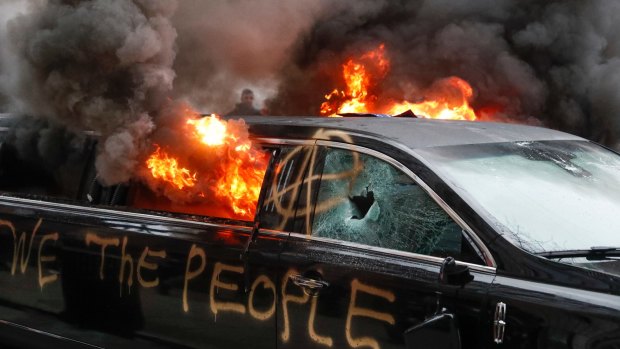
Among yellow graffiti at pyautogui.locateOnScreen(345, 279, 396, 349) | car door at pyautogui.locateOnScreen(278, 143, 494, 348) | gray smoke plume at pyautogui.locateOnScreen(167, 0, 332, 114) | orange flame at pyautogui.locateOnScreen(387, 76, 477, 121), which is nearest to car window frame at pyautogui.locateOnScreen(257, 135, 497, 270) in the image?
car door at pyautogui.locateOnScreen(278, 143, 494, 348)

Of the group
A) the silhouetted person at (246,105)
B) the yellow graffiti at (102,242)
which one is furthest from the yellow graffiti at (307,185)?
the silhouetted person at (246,105)

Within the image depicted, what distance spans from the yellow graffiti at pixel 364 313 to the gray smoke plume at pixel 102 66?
58.3 inches

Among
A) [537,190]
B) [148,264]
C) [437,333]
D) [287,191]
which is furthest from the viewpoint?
[148,264]

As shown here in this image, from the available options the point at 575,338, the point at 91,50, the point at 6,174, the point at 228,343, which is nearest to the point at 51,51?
the point at 91,50

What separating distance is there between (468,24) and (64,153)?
5.16 meters

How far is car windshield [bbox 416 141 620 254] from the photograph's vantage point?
8.65ft

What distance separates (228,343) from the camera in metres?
3.11

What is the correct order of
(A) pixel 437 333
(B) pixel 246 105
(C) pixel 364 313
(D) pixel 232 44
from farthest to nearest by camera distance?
A: (B) pixel 246 105, (D) pixel 232 44, (C) pixel 364 313, (A) pixel 437 333

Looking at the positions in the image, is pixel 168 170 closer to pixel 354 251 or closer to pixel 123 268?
pixel 123 268

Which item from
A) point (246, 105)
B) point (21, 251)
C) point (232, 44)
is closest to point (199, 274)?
point (21, 251)

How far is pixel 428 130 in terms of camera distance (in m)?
3.25

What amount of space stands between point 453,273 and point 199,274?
1180mm

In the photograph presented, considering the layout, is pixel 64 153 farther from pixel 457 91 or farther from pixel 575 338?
pixel 457 91

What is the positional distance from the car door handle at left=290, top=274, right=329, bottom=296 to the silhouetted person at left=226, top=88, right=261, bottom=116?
4083mm
